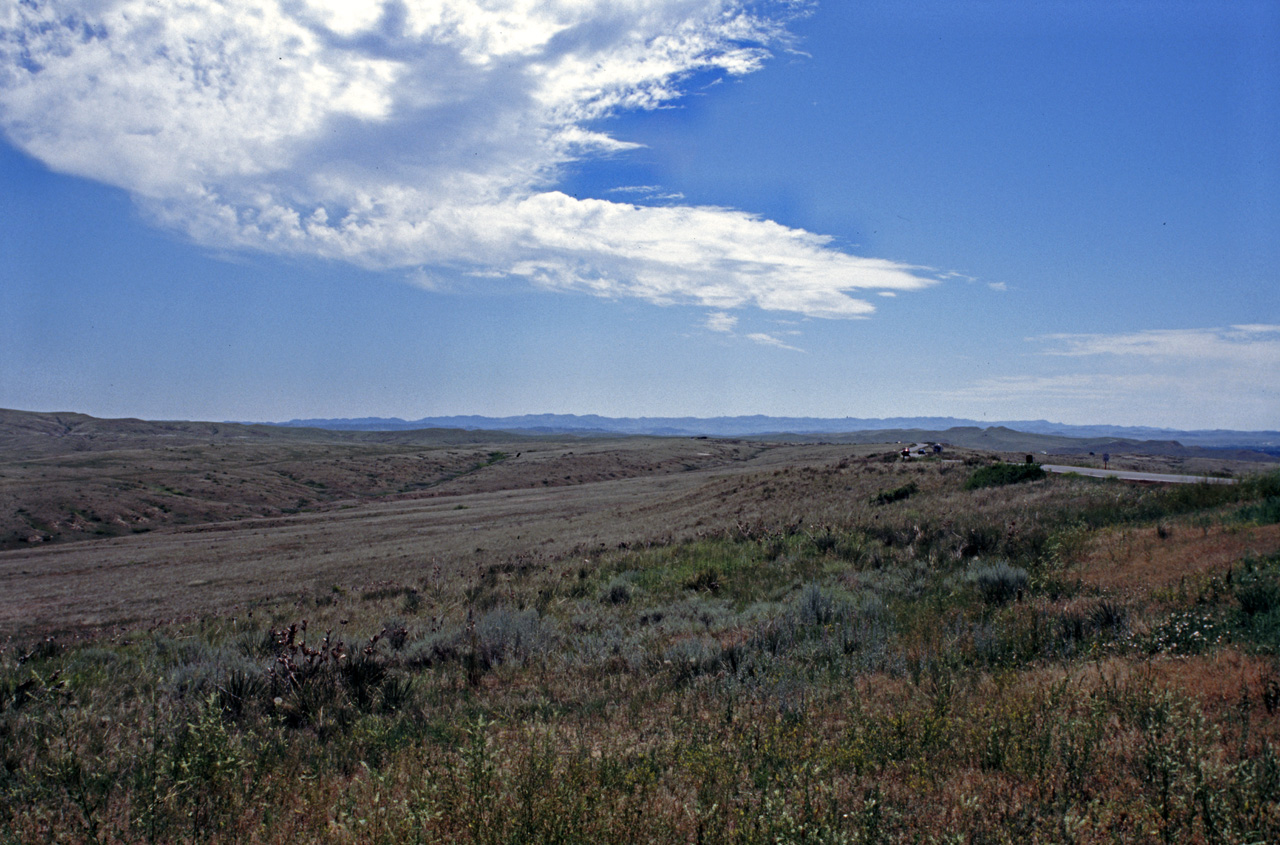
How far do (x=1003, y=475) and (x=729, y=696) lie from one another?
19.7m

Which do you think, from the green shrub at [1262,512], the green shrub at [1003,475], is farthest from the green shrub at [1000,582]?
the green shrub at [1003,475]

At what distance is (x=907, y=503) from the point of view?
20859mm

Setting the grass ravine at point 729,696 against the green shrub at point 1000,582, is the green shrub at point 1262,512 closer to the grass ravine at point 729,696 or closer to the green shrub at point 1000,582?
the grass ravine at point 729,696

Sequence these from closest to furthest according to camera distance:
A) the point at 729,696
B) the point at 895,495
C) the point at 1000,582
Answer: the point at 729,696, the point at 1000,582, the point at 895,495

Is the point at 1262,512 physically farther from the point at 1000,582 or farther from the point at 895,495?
the point at 895,495

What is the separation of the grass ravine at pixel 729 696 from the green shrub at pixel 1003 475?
12.9 feet

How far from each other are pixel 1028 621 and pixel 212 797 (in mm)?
8615

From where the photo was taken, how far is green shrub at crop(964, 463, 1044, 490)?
71.5ft

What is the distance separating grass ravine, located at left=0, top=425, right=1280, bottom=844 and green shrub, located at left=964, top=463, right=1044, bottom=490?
155 inches

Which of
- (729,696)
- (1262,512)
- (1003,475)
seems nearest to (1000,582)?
(729,696)

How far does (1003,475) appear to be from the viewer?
22141 millimetres

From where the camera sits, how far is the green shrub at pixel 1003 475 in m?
21.8

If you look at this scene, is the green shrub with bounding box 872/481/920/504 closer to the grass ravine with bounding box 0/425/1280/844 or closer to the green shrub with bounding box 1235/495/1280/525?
the grass ravine with bounding box 0/425/1280/844

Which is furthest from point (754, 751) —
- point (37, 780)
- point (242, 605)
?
point (242, 605)
